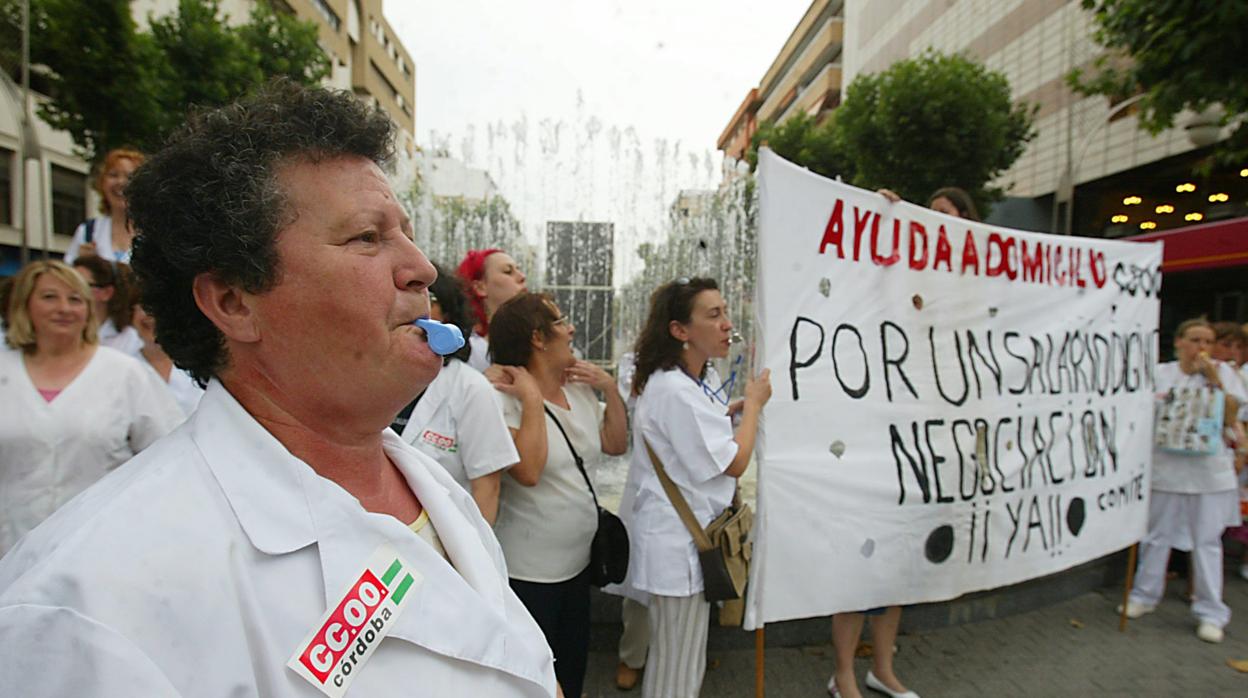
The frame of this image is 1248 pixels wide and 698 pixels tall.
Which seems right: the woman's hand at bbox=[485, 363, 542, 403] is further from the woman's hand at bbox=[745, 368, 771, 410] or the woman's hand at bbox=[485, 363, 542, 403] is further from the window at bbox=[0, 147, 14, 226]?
the window at bbox=[0, 147, 14, 226]

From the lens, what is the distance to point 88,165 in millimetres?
15688

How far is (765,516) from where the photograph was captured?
2.58 m

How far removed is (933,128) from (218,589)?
1848 centimetres

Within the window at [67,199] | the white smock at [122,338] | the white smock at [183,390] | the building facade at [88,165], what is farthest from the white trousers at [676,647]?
the window at [67,199]

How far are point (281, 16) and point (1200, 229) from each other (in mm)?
20504

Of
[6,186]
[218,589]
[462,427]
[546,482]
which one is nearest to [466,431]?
[462,427]

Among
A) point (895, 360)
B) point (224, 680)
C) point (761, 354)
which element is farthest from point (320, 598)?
point (895, 360)

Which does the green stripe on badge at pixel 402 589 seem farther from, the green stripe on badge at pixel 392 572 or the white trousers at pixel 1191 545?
the white trousers at pixel 1191 545

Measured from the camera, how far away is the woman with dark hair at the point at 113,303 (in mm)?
3148

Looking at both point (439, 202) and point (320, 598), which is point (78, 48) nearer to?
point (439, 202)

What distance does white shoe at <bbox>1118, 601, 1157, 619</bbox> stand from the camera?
4.39m

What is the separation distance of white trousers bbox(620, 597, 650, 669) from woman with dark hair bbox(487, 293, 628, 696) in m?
0.67

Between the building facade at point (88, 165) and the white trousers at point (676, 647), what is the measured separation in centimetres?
185

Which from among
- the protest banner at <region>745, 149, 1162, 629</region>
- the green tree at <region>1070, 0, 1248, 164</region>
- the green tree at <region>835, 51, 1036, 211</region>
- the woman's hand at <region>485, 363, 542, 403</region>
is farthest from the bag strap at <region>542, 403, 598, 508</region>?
the green tree at <region>835, 51, 1036, 211</region>
